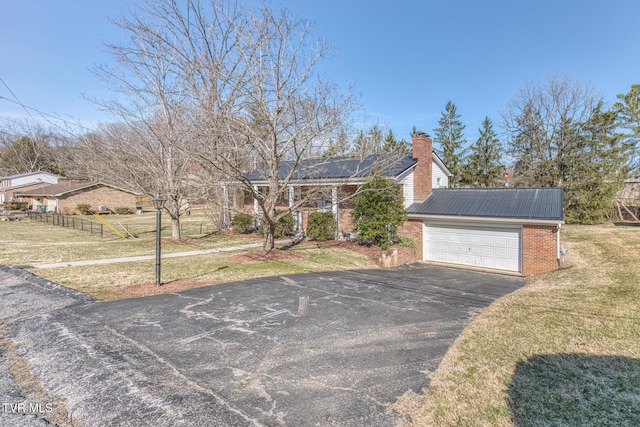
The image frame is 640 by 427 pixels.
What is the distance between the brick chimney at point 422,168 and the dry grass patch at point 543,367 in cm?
921

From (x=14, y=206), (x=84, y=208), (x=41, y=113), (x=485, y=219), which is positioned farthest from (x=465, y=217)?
(x=14, y=206)

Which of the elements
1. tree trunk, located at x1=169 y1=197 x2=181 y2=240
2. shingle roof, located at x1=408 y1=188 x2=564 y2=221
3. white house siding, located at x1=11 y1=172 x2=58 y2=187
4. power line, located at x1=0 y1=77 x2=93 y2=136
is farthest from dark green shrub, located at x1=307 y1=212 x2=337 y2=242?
white house siding, located at x1=11 y1=172 x2=58 y2=187

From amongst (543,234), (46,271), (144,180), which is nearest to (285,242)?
(144,180)

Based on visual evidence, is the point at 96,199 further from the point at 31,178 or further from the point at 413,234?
the point at 413,234

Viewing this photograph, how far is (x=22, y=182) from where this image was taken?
48.8 metres

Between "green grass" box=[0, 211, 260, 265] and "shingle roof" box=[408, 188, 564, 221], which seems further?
"shingle roof" box=[408, 188, 564, 221]

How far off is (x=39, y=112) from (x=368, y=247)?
47.8 feet

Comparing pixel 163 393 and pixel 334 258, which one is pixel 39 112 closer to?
pixel 334 258

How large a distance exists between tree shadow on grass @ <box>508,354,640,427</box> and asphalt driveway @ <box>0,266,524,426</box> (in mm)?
1158

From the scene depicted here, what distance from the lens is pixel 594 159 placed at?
82.7ft

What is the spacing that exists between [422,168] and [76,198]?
120 feet

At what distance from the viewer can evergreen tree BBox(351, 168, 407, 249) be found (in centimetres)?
1512

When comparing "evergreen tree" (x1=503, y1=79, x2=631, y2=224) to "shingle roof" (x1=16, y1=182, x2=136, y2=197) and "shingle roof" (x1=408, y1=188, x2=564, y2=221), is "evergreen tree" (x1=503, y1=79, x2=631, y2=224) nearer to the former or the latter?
"shingle roof" (x1=408, y1=188, x2=564, y2=221)

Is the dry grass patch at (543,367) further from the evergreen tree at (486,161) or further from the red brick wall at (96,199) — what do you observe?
the red brick wall at (96,199)
